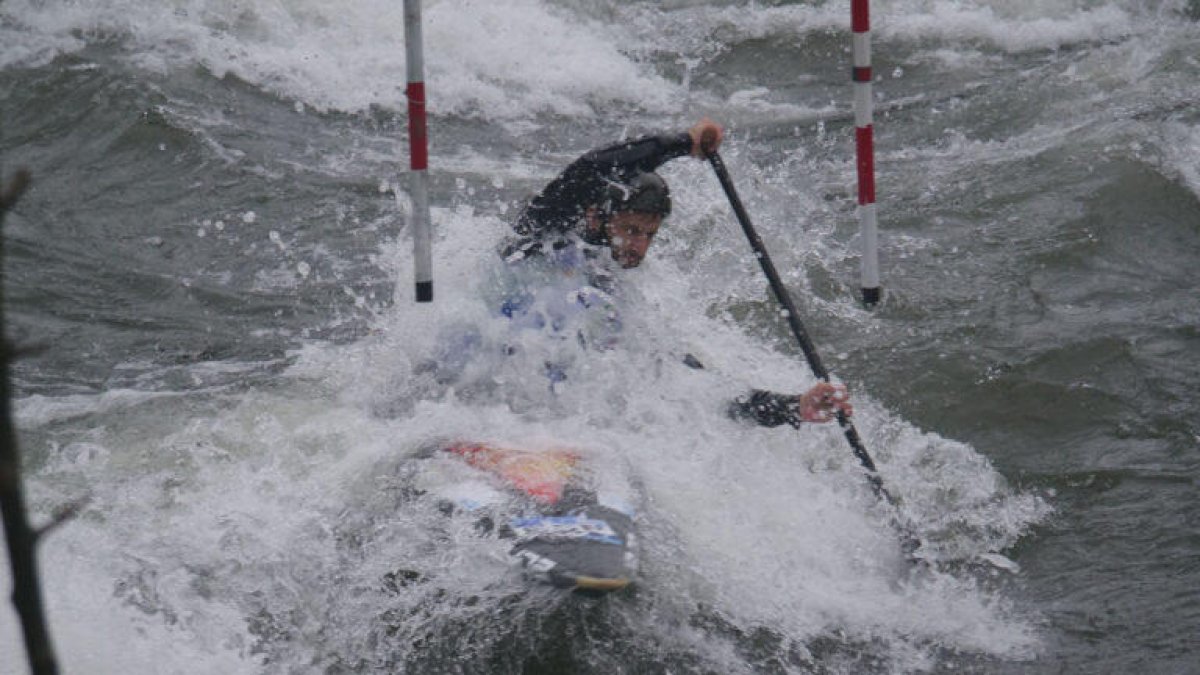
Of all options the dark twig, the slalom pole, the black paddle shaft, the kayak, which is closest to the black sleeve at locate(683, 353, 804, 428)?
the black paddle shaft

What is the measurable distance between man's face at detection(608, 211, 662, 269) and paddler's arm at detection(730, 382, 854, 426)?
630mm

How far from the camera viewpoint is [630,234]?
4.70m

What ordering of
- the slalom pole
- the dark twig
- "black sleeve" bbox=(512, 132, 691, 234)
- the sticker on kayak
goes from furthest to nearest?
1. "black sleeve" bbox=(512, 132, 691, 234)
2. the slalom pole
3. the sticker on kayak
4. the dark twig

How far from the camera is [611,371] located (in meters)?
4.98

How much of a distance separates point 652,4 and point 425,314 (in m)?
7.45

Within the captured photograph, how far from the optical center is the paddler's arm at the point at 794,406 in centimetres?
448

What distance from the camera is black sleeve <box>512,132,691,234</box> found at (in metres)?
4.81

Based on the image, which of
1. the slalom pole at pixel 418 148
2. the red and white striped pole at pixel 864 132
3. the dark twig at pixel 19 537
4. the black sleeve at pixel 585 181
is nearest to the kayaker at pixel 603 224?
the black sleeve at pixel 585 181

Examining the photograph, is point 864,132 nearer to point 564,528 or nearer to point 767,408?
point 767,408

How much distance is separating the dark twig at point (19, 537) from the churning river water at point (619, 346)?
2.97m

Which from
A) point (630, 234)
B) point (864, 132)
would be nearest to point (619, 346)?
point (630, 234)

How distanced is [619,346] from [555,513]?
89 centimetres

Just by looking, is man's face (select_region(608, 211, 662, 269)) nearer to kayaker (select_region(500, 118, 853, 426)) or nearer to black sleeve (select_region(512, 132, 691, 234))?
kayaker (select_region(500, 118, 853, 426))

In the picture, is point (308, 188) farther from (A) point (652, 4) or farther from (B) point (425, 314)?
(A) point (652, 4)
